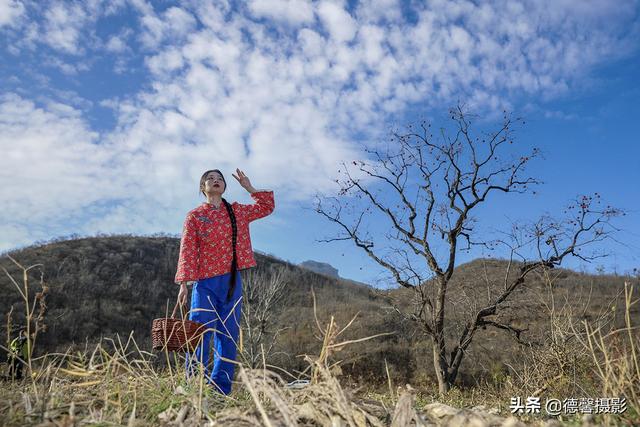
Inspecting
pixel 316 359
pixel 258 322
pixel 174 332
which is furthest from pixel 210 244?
pixel 258 322

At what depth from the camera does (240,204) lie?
5.24 metres

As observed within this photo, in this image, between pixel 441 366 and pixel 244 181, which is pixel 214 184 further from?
→ pixel 441 366

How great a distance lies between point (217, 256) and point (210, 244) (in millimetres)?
154

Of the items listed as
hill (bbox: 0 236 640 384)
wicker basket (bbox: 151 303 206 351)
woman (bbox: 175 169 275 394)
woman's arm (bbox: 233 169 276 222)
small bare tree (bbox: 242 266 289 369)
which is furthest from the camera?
hill (bbox: 0 236 640 384)

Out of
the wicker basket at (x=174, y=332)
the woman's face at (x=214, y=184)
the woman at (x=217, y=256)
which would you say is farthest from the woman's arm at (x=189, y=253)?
the wicker basket at (x=174, y=332)

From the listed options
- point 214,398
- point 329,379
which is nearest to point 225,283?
point 214,398

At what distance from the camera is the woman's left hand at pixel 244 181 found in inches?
209

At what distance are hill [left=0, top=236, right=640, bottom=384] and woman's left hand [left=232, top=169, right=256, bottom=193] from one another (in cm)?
955

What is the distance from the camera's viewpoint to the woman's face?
505cm

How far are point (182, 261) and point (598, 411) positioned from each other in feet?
12.1

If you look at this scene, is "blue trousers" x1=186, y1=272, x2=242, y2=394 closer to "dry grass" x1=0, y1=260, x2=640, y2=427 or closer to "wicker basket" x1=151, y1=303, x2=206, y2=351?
"wicker basket" x1=151, y1=303, x2=206, y2=351

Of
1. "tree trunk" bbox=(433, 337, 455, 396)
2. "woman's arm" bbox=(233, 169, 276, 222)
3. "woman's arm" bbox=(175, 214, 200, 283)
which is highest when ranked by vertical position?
"woman's arm" bbox=(233, 169, 276, 222)

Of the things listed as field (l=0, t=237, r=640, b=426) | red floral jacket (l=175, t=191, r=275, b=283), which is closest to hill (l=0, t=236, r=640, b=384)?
field (l=0, t=237, r=640, b=426)

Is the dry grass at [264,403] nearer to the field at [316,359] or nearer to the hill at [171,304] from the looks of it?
the field at [316,359]
